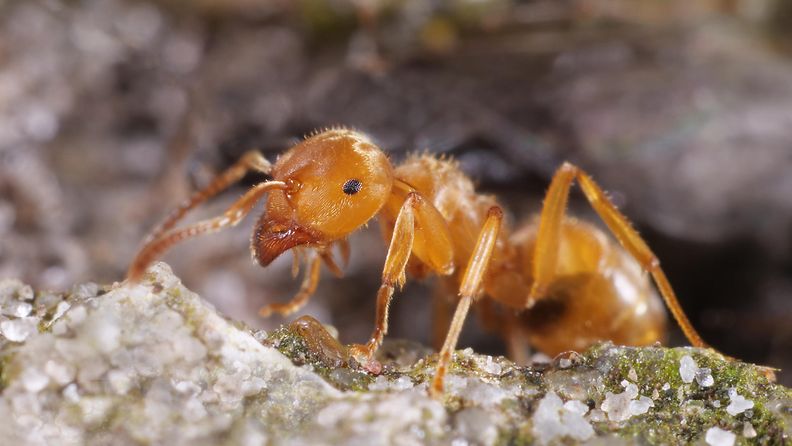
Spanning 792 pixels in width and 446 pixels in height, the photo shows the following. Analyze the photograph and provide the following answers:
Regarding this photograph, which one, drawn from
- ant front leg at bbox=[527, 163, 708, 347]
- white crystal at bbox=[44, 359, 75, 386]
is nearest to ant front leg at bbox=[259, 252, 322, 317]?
ant front leg at bbox=[527, 163, 708, 347]

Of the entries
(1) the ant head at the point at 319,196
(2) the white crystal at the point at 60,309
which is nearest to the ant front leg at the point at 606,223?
(1) the ant head at the point at 319,196

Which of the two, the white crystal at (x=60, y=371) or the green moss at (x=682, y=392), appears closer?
the white crystal at (x=60, y=371)

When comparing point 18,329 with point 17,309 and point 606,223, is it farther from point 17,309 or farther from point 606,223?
point 606,223

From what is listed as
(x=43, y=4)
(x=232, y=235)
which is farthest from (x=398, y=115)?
(x=43, y=4)

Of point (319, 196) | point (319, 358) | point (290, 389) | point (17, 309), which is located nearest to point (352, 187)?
point (319, 196)

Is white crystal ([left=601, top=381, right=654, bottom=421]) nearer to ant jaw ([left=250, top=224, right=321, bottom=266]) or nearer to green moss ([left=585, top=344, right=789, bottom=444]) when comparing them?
green moss ([left=585, top=344, right=789, bottom=444])

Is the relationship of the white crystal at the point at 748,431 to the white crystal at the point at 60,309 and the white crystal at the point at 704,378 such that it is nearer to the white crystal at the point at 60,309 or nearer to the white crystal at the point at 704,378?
the white crystal at the point at 704,378
